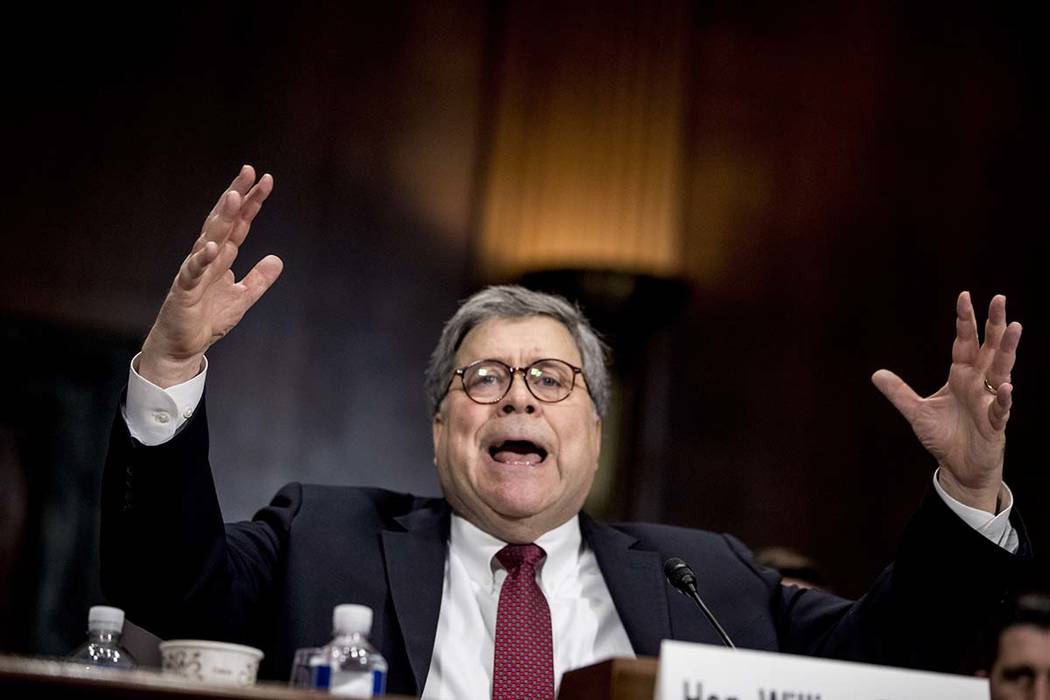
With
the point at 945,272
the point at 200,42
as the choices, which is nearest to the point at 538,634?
the point at 200,42

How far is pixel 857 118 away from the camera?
4.20 metres

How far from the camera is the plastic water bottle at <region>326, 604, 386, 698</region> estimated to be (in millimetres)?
1437

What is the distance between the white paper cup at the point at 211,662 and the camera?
1.46m

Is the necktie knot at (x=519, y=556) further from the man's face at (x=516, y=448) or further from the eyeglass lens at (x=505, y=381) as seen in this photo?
the eyeglass lens at (x=505, y=381)

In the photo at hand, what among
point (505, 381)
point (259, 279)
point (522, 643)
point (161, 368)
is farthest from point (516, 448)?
point (161, 368)

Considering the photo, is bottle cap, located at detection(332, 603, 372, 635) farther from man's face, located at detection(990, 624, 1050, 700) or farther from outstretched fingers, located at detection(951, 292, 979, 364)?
man's face, located at detection(990, 624, 1050, 700)

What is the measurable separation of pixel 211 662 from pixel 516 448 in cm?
105

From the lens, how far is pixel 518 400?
2.43m

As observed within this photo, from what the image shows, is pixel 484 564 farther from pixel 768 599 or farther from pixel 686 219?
pixel 686 219

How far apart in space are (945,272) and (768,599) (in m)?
2.04

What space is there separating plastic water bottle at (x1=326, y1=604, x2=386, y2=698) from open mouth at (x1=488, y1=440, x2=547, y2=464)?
33.1 inches

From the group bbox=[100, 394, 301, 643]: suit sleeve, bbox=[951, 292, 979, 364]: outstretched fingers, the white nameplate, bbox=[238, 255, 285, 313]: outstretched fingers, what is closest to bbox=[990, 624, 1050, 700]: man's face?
bbox=[951, 292, 979, 364]: outstretched fingers

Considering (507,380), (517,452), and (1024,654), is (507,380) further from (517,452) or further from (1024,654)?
(1024,654)

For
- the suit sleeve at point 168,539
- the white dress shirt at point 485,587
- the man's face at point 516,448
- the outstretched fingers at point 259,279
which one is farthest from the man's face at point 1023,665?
the outstretched fingers at point 259,279
